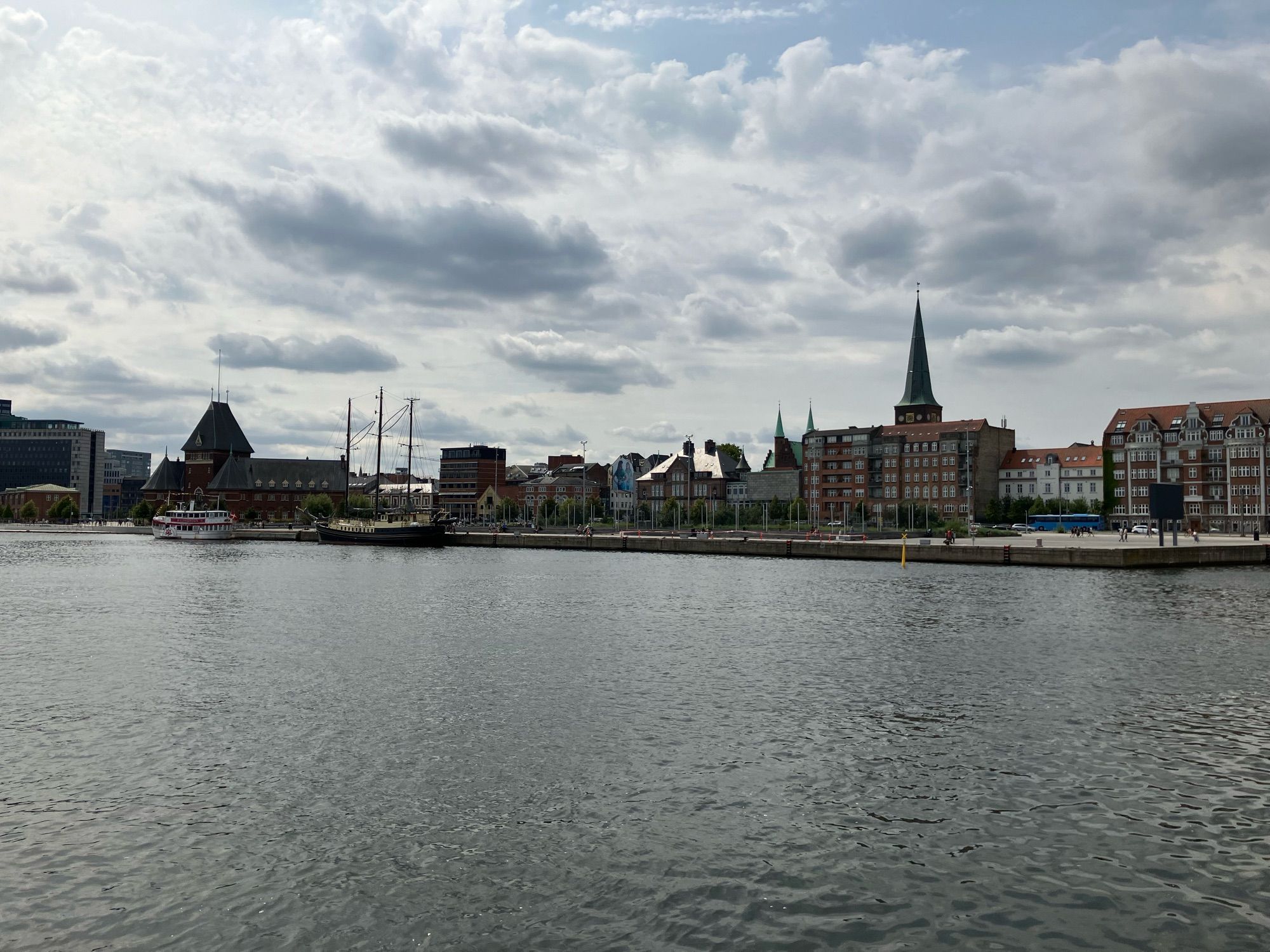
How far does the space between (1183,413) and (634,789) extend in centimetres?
16570

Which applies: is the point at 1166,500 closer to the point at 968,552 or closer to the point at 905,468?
the point at 968,552

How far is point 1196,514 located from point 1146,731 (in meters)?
146

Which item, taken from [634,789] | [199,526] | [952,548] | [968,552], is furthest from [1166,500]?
[199,526]

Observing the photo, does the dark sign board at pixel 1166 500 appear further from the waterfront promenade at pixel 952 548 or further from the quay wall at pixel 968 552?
the quay wall at pixel 968 552

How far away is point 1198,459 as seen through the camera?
15200 centimetres

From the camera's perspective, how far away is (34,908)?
12320mm

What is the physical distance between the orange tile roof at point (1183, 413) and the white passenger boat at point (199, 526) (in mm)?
147545

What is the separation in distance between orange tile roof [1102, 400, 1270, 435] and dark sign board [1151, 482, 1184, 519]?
73.7 m

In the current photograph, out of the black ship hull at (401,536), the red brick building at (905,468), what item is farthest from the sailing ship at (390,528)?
the red brick building at (905,468)

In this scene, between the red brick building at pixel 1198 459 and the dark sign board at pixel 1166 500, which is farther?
the red brick building at pixel 1198 459

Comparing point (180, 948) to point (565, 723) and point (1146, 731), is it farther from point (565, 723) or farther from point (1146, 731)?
point (1146, 731)

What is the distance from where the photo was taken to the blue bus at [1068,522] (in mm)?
150750

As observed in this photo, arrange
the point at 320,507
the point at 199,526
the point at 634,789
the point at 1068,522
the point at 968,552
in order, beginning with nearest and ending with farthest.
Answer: the point at 634,789 → the point at 968,552 → the point at 199,526 → the point at 1068,522 → the point at 320,507

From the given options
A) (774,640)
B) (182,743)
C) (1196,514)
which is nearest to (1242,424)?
(1196,514)
